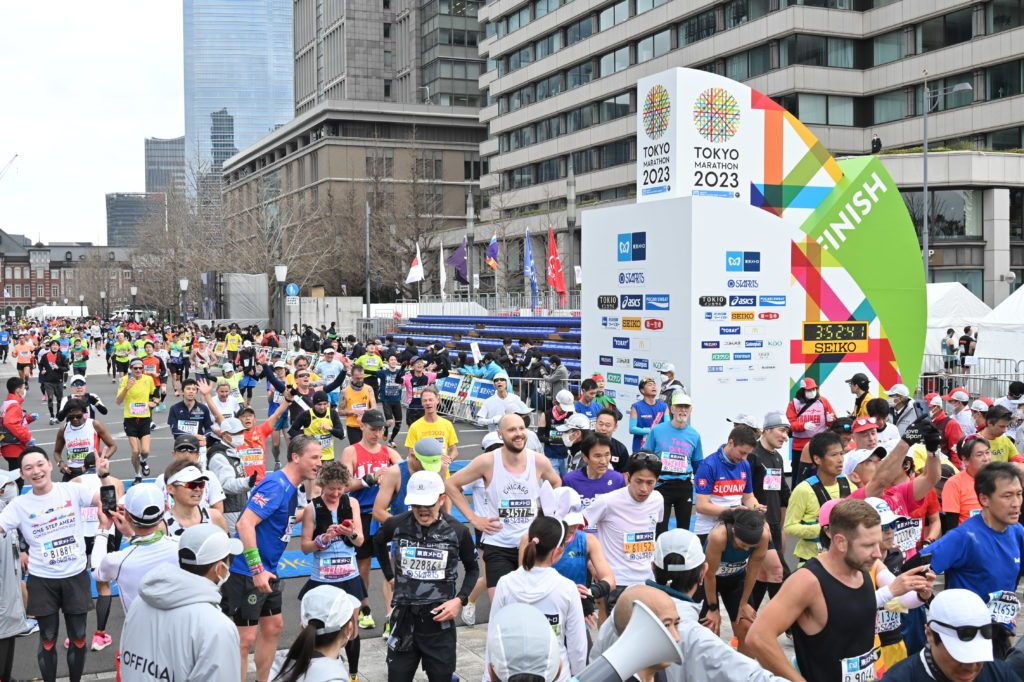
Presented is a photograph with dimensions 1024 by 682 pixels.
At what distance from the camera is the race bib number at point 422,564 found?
19.0 feet

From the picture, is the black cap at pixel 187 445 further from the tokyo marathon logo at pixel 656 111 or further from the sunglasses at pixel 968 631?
the tokyo marathon logo at pixel 656 111

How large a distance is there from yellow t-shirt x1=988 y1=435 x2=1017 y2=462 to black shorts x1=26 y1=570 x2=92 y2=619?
26.7 ft

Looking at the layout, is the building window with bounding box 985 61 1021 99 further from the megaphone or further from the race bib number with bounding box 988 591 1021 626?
the megaphone

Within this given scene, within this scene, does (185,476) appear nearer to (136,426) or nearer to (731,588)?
(731,588)

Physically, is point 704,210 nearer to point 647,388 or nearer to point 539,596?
point 647,388

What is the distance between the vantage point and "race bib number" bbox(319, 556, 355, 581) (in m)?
6.82

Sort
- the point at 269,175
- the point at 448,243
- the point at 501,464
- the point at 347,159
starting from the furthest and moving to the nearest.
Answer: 1. the point at 269,175
2. the point at 347,159
3. the point at 448,243
4. the point at 501,464

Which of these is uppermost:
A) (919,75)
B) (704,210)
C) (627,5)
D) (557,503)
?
(627,5)

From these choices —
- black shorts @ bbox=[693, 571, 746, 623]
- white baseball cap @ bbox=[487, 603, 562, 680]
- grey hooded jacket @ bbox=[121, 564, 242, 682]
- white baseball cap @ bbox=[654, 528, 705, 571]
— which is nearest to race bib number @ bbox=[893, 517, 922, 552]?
black shorts @ bbox=[693, 571, 746, 623]

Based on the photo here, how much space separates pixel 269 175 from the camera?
106m

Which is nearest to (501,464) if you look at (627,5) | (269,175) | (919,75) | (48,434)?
(48,434)

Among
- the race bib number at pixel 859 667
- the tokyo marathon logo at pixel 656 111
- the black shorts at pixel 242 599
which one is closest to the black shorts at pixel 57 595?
the black shorts at pixel 242 599

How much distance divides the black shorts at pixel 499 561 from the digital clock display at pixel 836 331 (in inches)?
384

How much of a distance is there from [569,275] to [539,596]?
5110cm
